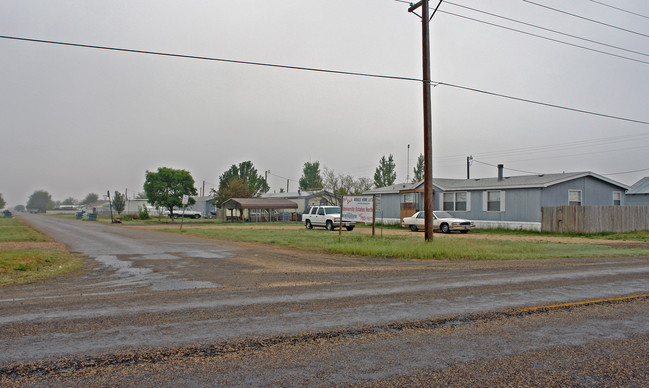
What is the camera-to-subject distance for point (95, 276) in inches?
435

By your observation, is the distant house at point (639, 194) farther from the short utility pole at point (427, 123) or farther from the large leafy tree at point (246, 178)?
the large leafy tree at point (246, 178)

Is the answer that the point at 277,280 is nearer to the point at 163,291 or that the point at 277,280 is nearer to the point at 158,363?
the point at 163,291

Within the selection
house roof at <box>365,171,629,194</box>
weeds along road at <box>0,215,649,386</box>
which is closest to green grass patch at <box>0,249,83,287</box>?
weeds along road at <box>0,215,649,386</box>

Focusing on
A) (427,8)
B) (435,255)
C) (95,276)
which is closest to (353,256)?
(435,255)

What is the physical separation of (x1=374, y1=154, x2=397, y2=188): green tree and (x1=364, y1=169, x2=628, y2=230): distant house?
35.1m

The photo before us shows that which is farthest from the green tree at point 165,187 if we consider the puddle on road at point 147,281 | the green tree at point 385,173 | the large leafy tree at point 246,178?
the puddle on road at point 147,281

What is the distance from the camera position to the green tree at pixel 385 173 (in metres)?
72.8

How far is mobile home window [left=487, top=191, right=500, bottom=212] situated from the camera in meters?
32.6

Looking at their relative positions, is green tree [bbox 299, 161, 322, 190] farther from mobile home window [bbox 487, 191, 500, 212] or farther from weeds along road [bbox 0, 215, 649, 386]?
weeds along road [bbox 0, 215, 649, 386]

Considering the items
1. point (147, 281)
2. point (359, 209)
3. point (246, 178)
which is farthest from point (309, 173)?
point (147, 281)

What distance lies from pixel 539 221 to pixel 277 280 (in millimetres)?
24471

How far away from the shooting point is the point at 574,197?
30922 mm

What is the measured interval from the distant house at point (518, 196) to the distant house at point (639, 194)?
11713 millimetres

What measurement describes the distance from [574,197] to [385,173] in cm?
4308
